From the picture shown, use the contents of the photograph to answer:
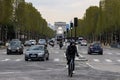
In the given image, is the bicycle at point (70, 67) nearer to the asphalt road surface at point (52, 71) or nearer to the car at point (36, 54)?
the asphalt road surface at point (52, 71)

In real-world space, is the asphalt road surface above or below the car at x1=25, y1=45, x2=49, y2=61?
below

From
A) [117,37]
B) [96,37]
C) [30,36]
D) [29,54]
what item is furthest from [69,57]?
[30,36]

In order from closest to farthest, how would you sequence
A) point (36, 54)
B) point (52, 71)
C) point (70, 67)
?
1. point (70, 67)
2. point (52, 71)
3. point (36, 54)

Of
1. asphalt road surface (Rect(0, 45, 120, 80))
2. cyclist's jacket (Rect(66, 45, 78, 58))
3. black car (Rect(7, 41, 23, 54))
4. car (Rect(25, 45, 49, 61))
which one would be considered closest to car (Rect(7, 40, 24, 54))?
black car (Rect(7, 41, 23, 54))

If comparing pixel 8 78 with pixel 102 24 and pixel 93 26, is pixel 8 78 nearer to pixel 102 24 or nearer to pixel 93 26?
pixel 102 24

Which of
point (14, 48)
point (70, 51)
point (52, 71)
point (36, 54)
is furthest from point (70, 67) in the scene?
point (14, 48)

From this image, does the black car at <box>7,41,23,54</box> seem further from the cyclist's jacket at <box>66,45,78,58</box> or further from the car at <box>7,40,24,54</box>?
the cyclist's jacket at <box>66,45,78,58</box>

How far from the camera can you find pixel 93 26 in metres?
160

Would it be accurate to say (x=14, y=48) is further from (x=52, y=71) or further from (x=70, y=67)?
(x=70, y=67)

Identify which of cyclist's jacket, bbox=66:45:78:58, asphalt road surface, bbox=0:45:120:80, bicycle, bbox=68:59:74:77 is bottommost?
asphalt road surface, bbox=0:45:120:80

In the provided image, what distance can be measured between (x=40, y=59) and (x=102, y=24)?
88.9 m

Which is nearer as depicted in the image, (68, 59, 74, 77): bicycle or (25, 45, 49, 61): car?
(68, 59, 74, 77): bicycle

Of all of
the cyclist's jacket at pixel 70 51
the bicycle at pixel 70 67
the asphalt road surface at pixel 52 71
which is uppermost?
the cyclist's jacket at pixel 70 51

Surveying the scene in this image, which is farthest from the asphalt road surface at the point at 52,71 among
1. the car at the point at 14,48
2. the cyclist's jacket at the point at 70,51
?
the car at the point at 14,48
